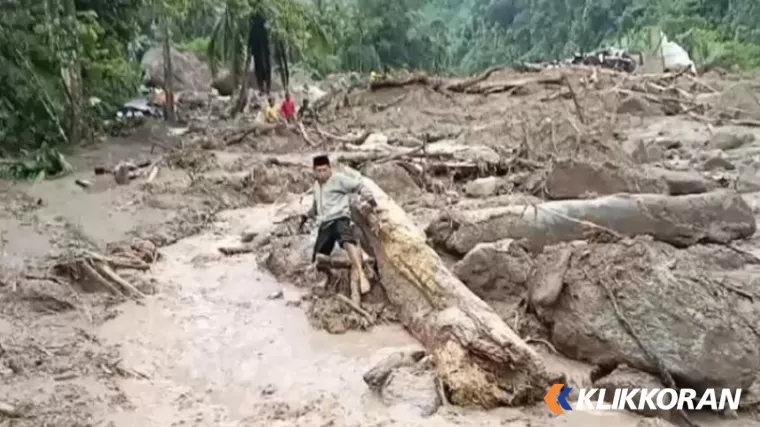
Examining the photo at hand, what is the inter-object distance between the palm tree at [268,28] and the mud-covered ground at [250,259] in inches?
97.3

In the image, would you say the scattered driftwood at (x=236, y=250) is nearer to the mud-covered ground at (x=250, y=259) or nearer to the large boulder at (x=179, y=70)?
the mud-covered ground at (x=250, y=259)

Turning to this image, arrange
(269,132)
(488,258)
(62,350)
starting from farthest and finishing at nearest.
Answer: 1. (269,132)
2. (488,258)
3. (62,350)

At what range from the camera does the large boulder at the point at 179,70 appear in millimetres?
33844

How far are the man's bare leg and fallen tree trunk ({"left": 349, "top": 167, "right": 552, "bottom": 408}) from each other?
0.21 m

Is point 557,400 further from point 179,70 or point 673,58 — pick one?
point 179,70

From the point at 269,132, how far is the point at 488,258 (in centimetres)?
1156

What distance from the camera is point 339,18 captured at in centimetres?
3438

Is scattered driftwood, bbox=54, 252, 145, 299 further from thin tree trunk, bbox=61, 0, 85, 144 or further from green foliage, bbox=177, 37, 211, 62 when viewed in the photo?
green foliage, bbox=177, 37, 211, 62

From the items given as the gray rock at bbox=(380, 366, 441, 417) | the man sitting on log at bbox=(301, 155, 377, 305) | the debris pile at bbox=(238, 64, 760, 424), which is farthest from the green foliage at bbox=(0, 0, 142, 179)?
the gray rock at bbox=(380, 366, 441, 417)

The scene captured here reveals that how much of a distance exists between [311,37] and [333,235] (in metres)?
14.5

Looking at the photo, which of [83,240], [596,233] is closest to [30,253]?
[83,240]

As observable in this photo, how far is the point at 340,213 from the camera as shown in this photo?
928cm

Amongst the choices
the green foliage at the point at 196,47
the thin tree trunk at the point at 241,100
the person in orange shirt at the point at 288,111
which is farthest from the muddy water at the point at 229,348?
the green foliage at the point at 196,47

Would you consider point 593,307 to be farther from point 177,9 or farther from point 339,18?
point 339,18
